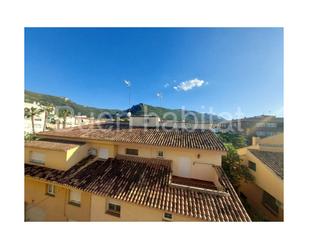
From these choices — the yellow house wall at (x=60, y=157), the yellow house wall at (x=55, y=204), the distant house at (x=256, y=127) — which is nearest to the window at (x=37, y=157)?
the yellow house wall at (x=60, y=157)

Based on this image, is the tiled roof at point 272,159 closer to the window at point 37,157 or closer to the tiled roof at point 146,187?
the tiled roof at point 146,187

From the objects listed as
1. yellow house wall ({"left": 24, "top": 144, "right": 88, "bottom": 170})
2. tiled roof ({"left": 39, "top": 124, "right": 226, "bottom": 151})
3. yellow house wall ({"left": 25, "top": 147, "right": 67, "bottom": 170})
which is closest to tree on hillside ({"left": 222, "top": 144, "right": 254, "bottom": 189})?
tiled roof ({"left": 39, "top": 124, "right": 226, "bottom": 151})

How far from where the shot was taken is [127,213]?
514 centimetres

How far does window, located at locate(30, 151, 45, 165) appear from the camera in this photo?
7.58 metres

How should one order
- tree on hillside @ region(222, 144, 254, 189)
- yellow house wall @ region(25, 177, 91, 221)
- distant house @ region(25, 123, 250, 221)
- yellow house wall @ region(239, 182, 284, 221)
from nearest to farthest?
distant house @ region(25, 123, 250, 221), yellow house wall @ region(25, 177, 91, 221), yellow house wall @ region(239, 182, 284, 221), tree on hillside @ region(222, 144, 254, 189)

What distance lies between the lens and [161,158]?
760 centimetres

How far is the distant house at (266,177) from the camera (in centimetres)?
768

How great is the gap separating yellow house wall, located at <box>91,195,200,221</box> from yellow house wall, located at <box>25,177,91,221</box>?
2.66 ft

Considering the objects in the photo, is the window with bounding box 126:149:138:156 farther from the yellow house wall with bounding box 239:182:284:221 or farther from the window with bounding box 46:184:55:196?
the yellow house wall with bounding box 239:182:284:221
